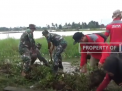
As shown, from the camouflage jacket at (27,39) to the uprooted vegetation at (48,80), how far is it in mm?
758

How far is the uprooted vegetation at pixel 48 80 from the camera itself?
198 inches

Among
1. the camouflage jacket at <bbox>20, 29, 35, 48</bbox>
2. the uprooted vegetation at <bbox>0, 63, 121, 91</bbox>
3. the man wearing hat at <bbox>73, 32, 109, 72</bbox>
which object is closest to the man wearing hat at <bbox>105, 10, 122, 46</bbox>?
the man wearing hat at <bbox>73, 32, 109, 72</bbox>

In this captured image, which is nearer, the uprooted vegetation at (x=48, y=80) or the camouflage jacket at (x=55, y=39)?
the uprooted vegetation at (x=48, y=80)

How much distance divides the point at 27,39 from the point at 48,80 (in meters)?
1.69

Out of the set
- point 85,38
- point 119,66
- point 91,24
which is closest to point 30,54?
point 85,38

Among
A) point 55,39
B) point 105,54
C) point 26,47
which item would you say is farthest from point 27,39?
point 105,54

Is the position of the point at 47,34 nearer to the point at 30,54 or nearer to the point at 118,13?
the point at 30,54

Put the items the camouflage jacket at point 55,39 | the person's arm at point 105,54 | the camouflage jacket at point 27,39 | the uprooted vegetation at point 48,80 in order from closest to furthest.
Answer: the person's arm at point 105,54, the uprooted vegetation at point 48,80, the camouflage jacket at point 27,39, the camouflage jacket at point 55,39

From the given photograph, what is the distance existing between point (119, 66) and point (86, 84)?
1429 millimetres

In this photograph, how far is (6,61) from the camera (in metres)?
7.39

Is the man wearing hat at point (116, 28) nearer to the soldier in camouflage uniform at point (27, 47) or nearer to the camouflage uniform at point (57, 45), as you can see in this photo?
the camouflage uniform at point (57, 45)

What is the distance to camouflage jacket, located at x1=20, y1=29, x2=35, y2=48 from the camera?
250 inches

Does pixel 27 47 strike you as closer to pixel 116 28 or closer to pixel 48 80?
pixel 48 80

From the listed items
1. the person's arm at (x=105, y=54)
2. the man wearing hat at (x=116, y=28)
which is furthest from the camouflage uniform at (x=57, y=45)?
the man wearing hat at (x=116, y=28)
